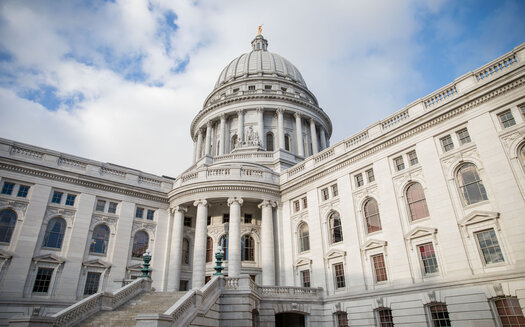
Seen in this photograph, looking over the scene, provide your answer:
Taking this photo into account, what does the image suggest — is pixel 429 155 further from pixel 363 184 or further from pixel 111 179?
pixel 111 179

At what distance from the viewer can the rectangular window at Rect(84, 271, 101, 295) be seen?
2923cm

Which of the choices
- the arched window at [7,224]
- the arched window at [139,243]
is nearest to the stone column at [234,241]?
the arched window at [139,243]

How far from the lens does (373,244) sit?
25.2 metres

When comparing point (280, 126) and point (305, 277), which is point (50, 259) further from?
point (280, 126)

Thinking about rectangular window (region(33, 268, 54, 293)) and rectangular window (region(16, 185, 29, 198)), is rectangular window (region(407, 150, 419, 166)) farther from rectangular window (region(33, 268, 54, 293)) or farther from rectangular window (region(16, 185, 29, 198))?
rectangular window (region(16, 185, 29, 198))

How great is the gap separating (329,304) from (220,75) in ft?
166

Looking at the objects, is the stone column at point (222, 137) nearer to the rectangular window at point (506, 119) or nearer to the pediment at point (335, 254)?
the pediment at point (335, 254)

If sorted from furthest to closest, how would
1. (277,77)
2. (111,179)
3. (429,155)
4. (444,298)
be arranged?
(277,77), (111,179), (429,155), (444,298)

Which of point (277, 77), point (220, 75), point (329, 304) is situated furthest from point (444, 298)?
point (220, 75)

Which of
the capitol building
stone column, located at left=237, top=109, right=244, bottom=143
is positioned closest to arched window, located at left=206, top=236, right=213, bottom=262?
the capitol building

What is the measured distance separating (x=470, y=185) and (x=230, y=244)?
19.0 m

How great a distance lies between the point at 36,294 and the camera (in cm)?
2680

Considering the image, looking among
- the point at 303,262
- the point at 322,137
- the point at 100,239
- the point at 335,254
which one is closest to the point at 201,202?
the point at 100,239

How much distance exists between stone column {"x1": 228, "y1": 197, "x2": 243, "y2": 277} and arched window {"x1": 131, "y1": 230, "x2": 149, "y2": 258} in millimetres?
8710
